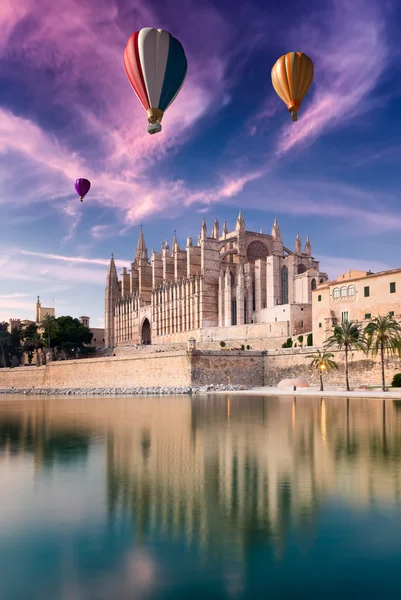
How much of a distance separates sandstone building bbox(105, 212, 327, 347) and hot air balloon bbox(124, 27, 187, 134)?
3005 centimetres

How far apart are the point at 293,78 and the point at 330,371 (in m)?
21.8

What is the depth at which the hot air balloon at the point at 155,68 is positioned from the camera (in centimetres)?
1989

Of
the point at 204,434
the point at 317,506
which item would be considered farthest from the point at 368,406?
the point at 317,506

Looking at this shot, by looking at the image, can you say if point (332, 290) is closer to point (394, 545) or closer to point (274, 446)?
point (274, 446)

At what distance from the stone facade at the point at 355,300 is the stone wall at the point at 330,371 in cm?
203

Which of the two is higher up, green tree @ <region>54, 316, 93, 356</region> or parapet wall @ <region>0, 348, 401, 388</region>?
green tree @ <region>54, 316, 93, 356</region>

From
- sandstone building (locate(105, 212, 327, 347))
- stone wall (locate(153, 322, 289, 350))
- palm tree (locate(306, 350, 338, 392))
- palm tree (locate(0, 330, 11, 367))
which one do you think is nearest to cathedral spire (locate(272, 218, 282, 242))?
sandstone building (locate(105, 212, 327, 347))

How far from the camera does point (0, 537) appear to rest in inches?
253

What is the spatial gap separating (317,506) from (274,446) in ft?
17.7

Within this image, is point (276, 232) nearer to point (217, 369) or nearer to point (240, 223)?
point (240, 223)

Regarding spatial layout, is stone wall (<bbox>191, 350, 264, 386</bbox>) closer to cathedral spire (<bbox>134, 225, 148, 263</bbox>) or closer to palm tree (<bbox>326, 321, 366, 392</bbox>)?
palm tree (<bbox>326, 321, 366, 392</bbox>)

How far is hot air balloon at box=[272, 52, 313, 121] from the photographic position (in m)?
21.7

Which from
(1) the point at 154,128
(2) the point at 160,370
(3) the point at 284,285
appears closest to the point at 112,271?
(3) the point at 284,285

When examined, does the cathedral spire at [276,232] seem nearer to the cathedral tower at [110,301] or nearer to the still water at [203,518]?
the cathedral tower at [110,301]
